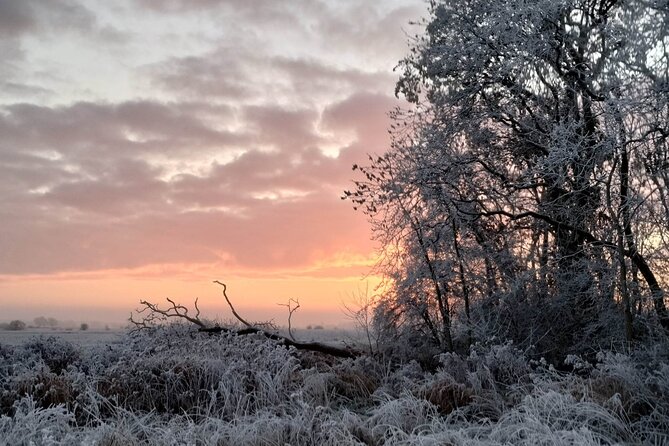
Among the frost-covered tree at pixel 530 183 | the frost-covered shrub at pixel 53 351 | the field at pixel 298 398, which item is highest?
the frost-covered tree at pixel 530 183

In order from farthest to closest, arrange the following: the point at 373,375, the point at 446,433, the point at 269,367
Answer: the point at 373,375 < the point at 269,367 < the point at 446,433

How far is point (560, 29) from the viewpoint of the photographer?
12.2 metres

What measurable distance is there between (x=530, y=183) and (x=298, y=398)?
6.73 metres

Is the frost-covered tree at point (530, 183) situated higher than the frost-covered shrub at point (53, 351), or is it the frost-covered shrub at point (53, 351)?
the frost-covered tree at point (530, 183)

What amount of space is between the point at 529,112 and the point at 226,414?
774cm

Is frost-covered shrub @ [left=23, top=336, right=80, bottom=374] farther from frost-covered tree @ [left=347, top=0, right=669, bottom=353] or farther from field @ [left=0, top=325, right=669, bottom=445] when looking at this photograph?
frost-covered tree @ [left=347, top=0, right=669, bottom=353]

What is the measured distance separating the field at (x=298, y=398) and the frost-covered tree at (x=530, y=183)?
5.36 ft

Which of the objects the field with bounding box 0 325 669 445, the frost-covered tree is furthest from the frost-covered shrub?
the frost-covered tree

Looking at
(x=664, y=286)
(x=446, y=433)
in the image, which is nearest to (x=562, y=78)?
(x=664, y=286)

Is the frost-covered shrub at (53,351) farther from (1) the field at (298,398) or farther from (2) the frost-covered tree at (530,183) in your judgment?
(2) the frost-covered tree at (530,183)

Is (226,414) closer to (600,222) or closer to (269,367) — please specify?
(269,367)

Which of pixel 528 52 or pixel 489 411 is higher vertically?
pixel 528 52

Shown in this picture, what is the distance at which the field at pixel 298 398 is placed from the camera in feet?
21.8

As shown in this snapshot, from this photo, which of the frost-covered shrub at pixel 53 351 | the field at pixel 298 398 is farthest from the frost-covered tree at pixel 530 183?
the frost-covered shrub at pixel 53 351
